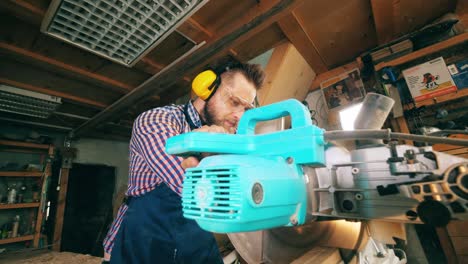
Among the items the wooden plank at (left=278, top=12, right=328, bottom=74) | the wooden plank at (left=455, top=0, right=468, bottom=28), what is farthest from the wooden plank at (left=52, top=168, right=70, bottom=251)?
the wooden plank at (left=455, top=0, right=468, bottom=28)

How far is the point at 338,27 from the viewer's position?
2.09 meters

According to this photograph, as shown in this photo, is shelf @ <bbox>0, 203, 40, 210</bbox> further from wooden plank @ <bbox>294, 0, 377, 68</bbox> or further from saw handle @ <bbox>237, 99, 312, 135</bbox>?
wooden plank @ <bbox>294, 0, 377, 68</bbox>

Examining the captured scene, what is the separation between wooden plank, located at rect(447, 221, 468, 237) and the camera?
62.0 inches

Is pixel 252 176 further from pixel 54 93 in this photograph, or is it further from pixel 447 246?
pixel 54 93

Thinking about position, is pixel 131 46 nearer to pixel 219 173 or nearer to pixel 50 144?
pixel 219 173

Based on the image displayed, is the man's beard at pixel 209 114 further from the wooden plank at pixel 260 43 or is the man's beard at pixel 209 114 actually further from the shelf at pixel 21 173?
the shelf at pixel 21 173

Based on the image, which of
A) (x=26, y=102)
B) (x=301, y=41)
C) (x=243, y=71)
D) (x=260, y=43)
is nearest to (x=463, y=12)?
(x=301, y=41)

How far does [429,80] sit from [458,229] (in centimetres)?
117

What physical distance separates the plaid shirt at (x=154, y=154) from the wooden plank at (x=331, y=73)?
194 cm

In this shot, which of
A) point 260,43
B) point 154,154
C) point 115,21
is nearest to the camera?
point 154,154

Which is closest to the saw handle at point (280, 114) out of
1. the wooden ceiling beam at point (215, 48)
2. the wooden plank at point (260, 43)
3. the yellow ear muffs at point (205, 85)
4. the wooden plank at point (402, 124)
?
the yellow ear muffs at point (205, 85)

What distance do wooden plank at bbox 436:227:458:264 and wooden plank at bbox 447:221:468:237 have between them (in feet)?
0.23

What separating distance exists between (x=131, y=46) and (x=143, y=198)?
157 cm

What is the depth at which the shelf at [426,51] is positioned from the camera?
1.83m
